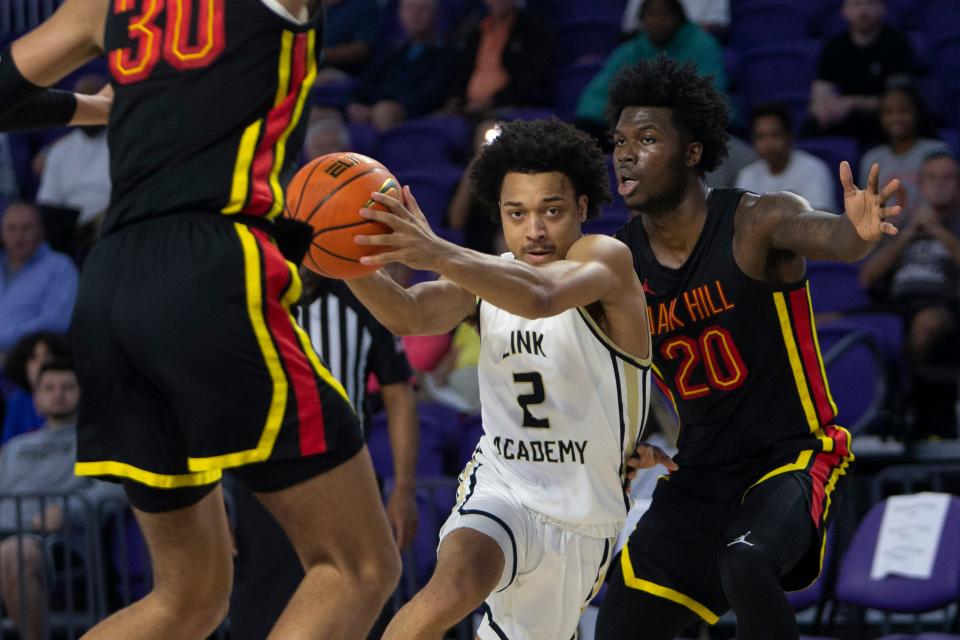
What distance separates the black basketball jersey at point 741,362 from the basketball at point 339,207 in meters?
1.27

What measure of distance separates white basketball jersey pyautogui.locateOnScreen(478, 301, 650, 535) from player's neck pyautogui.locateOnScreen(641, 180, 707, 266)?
0.49 m

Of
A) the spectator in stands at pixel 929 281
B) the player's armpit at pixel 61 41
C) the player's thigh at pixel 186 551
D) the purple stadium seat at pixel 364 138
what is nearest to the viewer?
the player's thigh at pixel 186 551

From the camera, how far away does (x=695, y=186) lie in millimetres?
4832

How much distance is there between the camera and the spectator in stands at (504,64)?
984 centimetres

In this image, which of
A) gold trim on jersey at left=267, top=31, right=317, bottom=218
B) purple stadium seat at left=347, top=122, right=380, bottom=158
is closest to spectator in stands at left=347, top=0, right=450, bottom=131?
purple stadium seat at left=347, top=122, right=380, bottom=158

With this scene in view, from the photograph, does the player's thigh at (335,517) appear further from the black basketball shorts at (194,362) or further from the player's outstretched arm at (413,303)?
the player's outstretched arm at (413,303)

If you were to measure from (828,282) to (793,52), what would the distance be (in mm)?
2407

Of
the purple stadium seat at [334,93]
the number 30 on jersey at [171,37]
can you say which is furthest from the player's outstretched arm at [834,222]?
the purple stadium seat at [334,93]

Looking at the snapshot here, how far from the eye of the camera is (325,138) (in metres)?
8.77

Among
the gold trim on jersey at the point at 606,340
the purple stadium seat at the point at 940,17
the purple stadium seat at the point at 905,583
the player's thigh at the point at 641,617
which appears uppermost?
the purple stadium seat at the point at 940,17

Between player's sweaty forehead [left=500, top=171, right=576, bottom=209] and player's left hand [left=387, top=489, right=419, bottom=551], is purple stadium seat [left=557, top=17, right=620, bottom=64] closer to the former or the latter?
player's left hand [left=387, top=489, right=419, bottom=551]

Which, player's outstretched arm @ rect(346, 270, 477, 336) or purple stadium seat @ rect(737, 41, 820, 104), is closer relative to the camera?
player's outstretched arm @ rect(346, 270, 477, 336)

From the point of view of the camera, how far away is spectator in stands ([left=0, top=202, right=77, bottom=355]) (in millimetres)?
8695

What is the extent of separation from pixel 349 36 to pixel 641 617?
7478 millimetres
